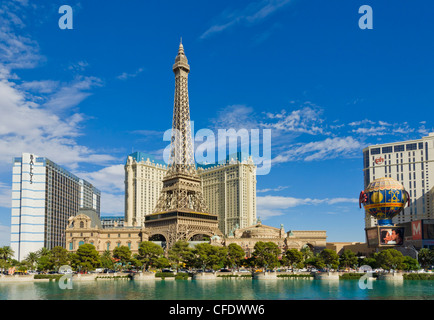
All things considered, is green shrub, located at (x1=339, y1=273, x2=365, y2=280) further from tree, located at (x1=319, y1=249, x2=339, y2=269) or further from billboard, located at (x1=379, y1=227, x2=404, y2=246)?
billboard, located at (x1=379, y1=227, x2=404, y2=246)

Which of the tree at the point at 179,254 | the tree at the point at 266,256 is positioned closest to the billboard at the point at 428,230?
the tree at the point at 266,256

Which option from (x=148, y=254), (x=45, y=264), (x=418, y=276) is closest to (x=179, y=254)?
(x=148, y=254)

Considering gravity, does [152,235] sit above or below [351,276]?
above

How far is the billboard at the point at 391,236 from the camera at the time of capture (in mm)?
152625

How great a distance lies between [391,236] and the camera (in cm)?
15288

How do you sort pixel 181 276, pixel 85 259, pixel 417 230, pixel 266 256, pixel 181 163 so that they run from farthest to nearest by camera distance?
pixel 181 163
pixel 417 230
pixel 266 256
pixel 181 276
pixel 85 259

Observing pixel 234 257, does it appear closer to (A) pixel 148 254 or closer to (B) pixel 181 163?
(A) pixel 148 254

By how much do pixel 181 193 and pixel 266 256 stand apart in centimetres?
5586

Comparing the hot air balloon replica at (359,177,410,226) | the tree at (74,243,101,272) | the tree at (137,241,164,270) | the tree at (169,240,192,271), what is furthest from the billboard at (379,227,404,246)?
the tree at (74,243,101,272)

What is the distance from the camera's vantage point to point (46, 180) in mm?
187625

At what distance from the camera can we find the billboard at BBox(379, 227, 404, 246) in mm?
152625

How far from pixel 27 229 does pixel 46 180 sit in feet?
72.3
